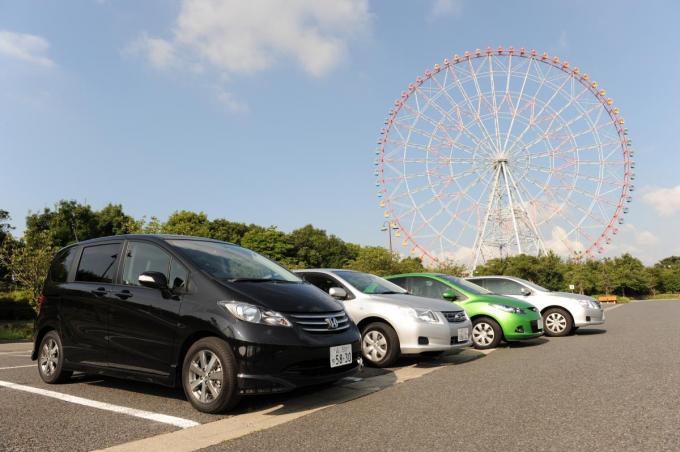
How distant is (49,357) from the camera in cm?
586

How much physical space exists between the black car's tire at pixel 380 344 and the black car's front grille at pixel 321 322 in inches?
71.6

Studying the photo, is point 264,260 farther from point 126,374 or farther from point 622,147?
point 622,147

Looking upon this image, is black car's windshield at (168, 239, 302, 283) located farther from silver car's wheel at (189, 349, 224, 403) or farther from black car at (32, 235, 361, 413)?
silver car's wheel at (189, 349, 224, 403)

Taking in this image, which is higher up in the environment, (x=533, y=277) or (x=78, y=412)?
(x=533, y=277)

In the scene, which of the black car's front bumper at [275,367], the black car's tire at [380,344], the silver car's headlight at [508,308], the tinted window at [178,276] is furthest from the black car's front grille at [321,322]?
the silver car's headlight at [508,308]

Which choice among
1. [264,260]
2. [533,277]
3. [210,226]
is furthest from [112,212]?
[264,260]

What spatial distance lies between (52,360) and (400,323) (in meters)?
4.10

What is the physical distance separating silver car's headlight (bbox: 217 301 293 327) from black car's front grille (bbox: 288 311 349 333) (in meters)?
0.11

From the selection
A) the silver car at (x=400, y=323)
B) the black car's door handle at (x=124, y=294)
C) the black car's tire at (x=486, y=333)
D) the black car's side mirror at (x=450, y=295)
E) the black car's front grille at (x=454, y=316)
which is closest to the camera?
the black car's door handle at (x=124, y=294)

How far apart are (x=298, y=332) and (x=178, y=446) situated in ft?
4.22

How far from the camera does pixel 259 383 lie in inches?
163

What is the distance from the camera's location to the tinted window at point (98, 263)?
17.6 feet

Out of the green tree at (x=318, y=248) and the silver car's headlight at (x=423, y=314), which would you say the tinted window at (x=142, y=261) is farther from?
the green tree at (x=318, y=248)

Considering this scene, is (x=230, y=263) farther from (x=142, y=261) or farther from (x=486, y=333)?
(x=486, y=333)
